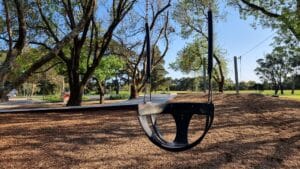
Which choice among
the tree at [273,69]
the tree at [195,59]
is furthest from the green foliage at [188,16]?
the tree at [273,69]

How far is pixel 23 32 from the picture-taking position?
679 cm

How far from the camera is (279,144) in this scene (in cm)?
605

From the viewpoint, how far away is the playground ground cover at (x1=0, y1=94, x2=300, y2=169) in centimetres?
535

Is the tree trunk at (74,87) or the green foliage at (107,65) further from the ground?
the green foliage at (107,65)

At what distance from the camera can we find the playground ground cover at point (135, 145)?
5348 millimetres

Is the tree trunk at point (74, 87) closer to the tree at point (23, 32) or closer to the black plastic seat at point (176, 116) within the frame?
the tree at point (23, 32)

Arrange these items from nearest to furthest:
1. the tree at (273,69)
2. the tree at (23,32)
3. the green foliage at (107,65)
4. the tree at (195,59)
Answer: the tree at (23,32), the green foliage at (107,65), the tree at (195,59), the tree at (273,69)

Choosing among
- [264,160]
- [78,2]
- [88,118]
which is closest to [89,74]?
[78,2]

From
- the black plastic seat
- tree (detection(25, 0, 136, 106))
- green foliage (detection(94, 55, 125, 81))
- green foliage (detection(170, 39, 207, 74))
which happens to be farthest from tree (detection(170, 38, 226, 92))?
the black plastic seat

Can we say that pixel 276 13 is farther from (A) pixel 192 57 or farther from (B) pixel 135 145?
(A) pixel 192 57

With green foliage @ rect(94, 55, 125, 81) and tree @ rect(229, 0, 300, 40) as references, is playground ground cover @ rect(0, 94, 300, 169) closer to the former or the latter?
tree @ rect(229, 0, 300, 40)

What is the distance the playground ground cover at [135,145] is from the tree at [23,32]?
43.6 inches

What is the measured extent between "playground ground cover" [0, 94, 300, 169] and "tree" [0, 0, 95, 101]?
43.6 inches

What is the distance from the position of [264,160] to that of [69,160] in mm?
3047
